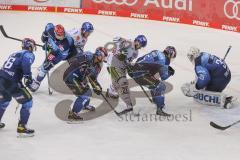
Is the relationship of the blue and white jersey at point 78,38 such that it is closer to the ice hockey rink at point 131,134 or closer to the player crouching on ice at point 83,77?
the ice hockey rink at point 131,134

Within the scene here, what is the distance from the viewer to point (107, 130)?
8.51 m

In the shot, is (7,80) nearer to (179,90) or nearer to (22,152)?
(22,152)

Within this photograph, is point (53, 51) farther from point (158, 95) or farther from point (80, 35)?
point (158, 95)

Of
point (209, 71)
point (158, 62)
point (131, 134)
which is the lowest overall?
point (131, 134)

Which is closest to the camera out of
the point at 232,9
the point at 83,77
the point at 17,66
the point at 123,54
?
the point at 17,66

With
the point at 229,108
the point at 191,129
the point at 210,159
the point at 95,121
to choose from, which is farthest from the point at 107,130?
the point at 229,108

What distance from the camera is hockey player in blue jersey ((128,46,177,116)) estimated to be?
9.30 metres

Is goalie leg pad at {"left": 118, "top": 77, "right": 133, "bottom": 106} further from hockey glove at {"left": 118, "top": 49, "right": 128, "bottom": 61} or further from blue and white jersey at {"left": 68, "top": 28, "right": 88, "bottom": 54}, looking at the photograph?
blue and white jersey at {"left": 68, "top": 28, "right": 88, "bottom": 54}

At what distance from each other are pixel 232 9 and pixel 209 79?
22.0 feet

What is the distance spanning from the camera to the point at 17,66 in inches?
312

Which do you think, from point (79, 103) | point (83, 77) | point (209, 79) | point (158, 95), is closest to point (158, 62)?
point (158, 95)

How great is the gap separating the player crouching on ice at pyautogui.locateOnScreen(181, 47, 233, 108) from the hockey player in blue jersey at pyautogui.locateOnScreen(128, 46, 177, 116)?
520mm

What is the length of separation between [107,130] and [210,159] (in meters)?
1.92

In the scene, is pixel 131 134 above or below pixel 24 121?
below
